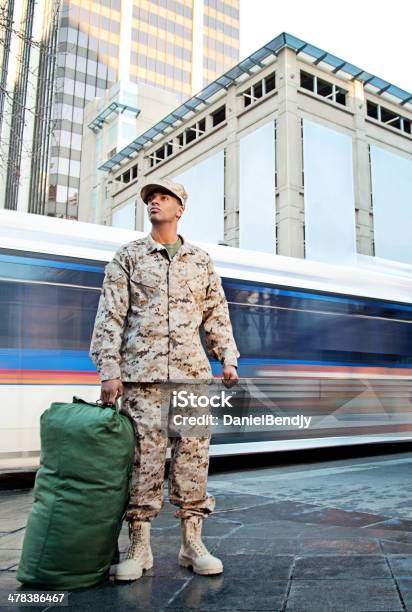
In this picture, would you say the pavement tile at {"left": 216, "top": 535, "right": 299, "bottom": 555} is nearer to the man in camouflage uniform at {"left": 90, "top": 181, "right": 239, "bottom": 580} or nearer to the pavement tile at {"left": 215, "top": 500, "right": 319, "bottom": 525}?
the man in camouflage uniform at {"left": 90, "top": 181, "right": 239, "bottom": 580}

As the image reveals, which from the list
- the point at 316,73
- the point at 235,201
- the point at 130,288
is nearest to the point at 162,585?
the point at 130,288

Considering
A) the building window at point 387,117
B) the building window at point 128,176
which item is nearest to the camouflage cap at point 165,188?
the building window at point 387,117

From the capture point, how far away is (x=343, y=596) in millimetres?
2428

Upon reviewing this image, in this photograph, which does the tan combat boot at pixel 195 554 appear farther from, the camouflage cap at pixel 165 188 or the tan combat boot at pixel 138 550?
the camouflage cap at pixel 165 188

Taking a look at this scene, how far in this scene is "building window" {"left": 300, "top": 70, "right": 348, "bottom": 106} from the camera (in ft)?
94.7

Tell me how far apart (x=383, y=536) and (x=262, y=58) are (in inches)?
1122

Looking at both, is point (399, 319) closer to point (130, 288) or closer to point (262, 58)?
point (130, 288)

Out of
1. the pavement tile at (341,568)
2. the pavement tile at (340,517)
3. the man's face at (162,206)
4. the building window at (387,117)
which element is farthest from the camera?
the building window at (387,117)

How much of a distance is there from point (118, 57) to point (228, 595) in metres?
63.4

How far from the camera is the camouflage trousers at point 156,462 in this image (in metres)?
2.82

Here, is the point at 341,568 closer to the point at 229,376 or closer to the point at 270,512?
the point at 229,376

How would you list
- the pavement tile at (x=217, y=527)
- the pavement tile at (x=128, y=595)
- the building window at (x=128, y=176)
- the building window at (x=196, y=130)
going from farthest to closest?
1. the building window at (x=128, y=176)
2. the building window at (x=196, y=130)
3. the pavement tile at (x=217, y=527)
4. the pavement tile at (x=128, y=595)

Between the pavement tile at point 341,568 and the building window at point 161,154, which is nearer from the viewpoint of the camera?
the pavement tile at point 341,568

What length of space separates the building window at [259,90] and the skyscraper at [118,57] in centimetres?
2318
